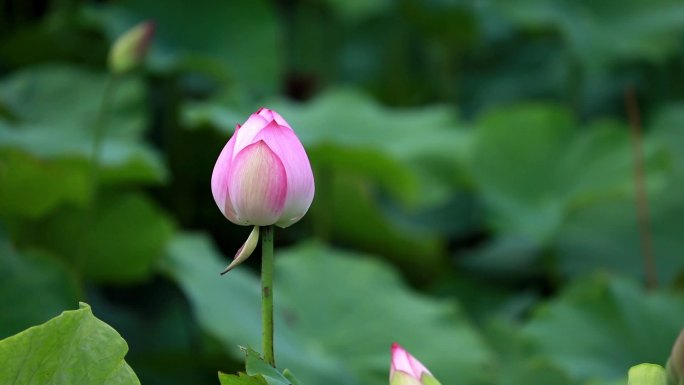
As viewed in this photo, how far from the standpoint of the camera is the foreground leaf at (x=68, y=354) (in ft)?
1.63

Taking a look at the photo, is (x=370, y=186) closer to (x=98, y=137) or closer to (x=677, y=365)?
(x=98, y=137)

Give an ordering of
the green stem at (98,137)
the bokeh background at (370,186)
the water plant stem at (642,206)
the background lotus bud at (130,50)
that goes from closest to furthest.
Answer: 1. the background lotus bud at (130,50)
2. the green stem at (98,137)
3. the bokeh background at (370,186)
4. the water plant stem at (642,206)

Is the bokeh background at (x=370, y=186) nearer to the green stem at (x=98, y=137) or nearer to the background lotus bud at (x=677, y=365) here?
the green stem at (x=98, y=137)

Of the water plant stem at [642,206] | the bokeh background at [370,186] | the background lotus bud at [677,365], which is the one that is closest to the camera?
the background lotus bud at [677,365]

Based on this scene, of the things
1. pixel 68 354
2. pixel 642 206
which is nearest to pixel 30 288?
pixel 68 354

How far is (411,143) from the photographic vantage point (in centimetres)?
204

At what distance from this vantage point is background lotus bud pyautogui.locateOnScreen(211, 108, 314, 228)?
0.47 meters

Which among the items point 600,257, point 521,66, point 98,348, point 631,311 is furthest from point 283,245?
point 98,348

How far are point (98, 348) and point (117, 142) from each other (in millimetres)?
1313

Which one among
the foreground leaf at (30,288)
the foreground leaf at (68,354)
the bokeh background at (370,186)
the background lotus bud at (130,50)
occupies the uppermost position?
the bokeh background at (370,186)

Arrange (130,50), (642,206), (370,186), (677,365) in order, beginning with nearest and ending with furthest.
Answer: (677,365), (130,50), (642,206), (370,186)

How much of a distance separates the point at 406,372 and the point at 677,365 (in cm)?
11

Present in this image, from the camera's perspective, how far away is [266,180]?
0.47 metres

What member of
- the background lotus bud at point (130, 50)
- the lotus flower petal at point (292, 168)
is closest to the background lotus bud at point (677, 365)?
the lotus flower petal at point (292, 168)
